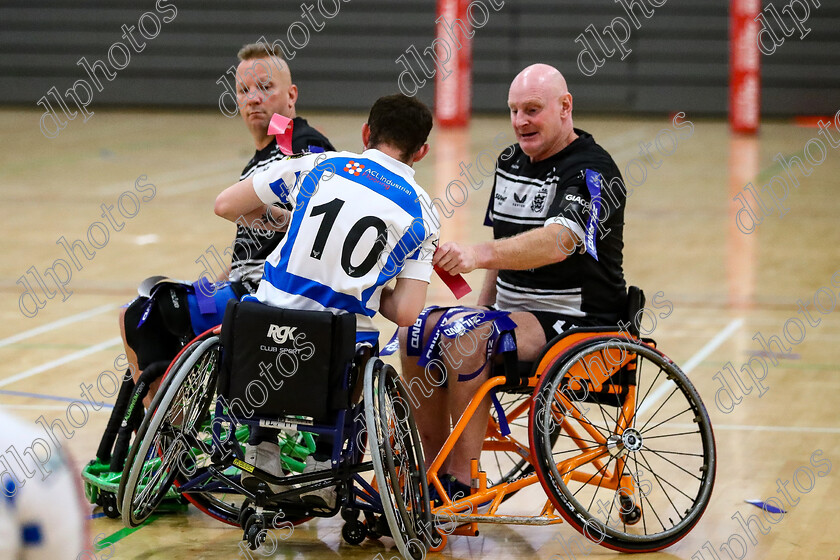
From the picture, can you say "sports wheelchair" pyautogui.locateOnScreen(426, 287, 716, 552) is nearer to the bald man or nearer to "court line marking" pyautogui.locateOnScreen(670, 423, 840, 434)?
the bald man

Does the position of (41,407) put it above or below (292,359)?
below

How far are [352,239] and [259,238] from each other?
0.94 metres

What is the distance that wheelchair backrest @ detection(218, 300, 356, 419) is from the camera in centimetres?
275

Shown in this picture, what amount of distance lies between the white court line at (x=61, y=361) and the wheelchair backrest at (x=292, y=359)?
7.53ft

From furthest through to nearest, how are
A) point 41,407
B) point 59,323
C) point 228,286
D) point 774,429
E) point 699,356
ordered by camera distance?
1. point 59,323
2. point 699,356
3. point 41,407
4. point 774,429
5. point 228,286

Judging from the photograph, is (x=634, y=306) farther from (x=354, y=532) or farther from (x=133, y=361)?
(x=133, y=361)

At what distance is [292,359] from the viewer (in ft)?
9.03

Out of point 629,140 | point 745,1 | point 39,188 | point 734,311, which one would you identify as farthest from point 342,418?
point 745,1

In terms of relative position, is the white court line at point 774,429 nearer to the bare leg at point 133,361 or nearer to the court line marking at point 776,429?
the court line marking at point 776,429

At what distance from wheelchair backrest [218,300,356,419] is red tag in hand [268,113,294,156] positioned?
2.76 ft

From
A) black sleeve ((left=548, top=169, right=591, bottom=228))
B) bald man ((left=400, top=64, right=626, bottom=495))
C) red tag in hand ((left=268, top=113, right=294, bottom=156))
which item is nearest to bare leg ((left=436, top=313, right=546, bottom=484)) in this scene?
A: bald man ((left=400, top=64, right=626, bottom=495))

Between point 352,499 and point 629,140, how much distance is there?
1200 centimetres

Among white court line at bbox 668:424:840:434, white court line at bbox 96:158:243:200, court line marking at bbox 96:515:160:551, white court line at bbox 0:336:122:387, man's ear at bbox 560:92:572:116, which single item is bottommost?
court line marking at bbox 96:515:160:551

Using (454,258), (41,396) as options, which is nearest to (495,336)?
(454,258)
